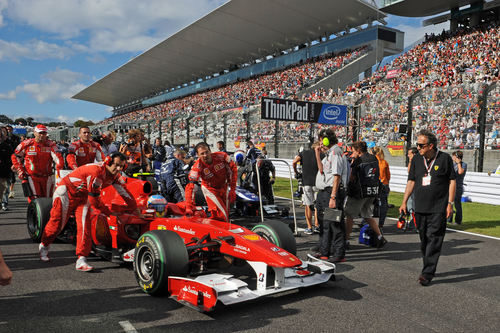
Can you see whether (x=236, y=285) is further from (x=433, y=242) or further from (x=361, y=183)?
(x=361, y=183)

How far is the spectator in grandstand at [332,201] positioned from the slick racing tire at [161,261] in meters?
2.28

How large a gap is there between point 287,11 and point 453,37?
1219 centimetres

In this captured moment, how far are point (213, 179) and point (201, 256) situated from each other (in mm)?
1803

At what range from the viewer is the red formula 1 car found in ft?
12.8

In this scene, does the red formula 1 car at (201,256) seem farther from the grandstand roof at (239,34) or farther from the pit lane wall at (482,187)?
the grandstand roof at (239,34)

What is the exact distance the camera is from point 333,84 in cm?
3288

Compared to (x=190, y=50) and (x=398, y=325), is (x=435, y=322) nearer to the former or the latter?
(x=398, y=325)

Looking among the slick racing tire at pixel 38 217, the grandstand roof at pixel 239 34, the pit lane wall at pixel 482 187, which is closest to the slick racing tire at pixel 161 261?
the slick racing tire at pixel 38 217

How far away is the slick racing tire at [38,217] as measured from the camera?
6.38 m

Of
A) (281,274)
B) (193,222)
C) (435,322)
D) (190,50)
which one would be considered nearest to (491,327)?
(435,322)

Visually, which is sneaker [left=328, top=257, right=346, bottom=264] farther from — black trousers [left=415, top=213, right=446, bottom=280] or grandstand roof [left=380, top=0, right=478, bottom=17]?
grandstand roof [left=380, top=0, right=478, bottom=17]

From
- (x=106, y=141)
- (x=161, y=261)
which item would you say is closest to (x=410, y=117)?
(x=106, y=141)

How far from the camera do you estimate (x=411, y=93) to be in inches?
549

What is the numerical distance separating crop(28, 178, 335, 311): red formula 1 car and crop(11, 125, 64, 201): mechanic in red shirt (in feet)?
9.05
